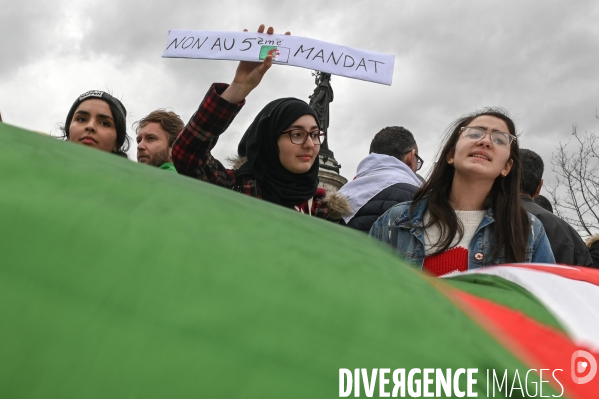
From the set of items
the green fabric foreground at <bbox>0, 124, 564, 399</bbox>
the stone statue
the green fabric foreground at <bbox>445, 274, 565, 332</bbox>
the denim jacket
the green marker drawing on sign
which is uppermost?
the stone statue

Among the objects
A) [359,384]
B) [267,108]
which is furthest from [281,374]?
[267,108]

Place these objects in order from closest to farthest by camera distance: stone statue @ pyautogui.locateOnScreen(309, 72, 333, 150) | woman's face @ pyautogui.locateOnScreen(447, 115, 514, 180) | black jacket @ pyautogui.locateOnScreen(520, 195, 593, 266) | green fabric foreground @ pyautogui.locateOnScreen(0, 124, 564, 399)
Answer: green fabric foreground @ pyautogui.locateOnScreen(0, 124, 564, 399) → woman's face @ pyautogui.locateOnScreen(447, 115, 514, 180) → black jacket @ pyautogui.locateOnScreen(520, 195, 593, 266) → stone statue @ pyautogui.locateOnScreen(309, 72, 333, 150)

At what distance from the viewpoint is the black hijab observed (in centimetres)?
262

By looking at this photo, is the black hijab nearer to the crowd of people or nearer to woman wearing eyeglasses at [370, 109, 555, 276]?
the crowd of people

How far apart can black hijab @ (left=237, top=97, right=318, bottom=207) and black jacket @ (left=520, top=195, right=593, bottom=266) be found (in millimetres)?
1031

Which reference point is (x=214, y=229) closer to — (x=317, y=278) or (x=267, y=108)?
(x=317, y=278)

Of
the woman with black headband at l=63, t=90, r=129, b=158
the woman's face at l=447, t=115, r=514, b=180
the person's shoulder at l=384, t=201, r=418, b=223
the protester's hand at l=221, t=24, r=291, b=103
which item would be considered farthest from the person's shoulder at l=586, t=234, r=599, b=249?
the woman with black headband at l=63, t=90, r=129, b=158

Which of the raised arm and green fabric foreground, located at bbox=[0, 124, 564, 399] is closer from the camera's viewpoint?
green fabric foreground, located at bbox=[0, 124, 564, 399]

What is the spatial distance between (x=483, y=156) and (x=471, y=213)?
0.23 meters

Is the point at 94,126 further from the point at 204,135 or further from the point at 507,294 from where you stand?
the point at 507,294

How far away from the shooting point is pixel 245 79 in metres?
2.53

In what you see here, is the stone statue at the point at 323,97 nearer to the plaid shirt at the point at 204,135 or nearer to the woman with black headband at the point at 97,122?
the woman with black headband at the point at 97,122

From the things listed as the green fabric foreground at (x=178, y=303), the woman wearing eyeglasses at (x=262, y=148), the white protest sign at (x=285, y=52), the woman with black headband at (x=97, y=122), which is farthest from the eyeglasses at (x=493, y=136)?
the green fabric foreground at (x=178, y=303)

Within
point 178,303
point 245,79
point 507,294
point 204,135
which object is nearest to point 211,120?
point 204,135
